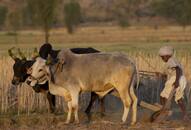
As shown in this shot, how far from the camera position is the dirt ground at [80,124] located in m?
10.4

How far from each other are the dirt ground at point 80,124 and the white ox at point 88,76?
0.33m

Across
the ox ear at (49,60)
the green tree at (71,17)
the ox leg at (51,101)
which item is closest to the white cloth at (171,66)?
the ox ear at (49,60)

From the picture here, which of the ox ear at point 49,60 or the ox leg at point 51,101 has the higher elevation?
the ox ear at point 49,60

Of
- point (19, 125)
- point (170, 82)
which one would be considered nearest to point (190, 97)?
point (170, 82)

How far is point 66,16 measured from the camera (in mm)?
78812

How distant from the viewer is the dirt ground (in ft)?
34.2

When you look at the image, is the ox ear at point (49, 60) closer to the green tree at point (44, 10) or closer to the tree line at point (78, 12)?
the tree line at point (78, 12)

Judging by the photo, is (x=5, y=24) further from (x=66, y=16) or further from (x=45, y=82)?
(x=45, y=82)

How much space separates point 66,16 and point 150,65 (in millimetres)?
Result: 63926

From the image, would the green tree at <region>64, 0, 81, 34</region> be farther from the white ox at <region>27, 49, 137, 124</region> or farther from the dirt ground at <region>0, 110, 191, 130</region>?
the white ox at <region>27, 49, 137, 124</region>

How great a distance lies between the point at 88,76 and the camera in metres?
11.0

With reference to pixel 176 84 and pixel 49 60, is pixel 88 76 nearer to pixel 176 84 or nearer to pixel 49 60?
pixel 49 60

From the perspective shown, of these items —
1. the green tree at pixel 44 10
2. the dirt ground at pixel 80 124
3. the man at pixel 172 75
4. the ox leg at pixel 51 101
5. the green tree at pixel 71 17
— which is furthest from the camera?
the green tree at pixel 71 17

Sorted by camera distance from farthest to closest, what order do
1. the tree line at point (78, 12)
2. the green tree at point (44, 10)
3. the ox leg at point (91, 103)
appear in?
1. the tree line at point (78, 12)
2. the green tree at point (44, 10)
3. the ox leg at point (91, 103)
